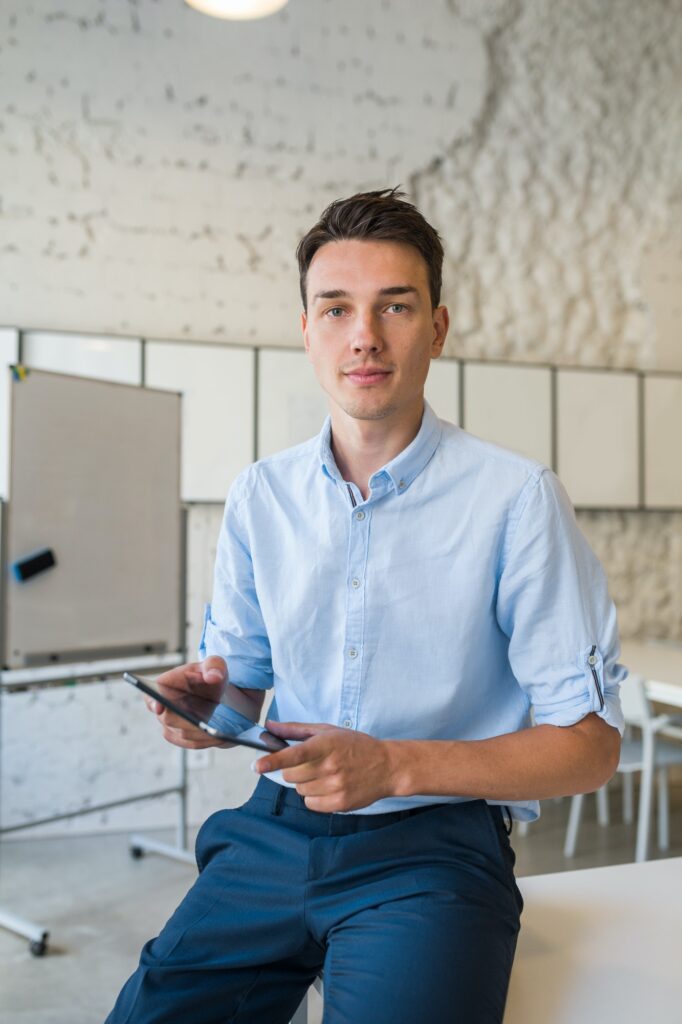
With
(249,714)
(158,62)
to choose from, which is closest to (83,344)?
(158,62)

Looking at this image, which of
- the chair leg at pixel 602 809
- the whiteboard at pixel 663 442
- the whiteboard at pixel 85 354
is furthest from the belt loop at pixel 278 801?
the whiteboard at pixel 663 442

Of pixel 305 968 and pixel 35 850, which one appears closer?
pixel 305 968

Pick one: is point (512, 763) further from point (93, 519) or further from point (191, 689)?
point (93, 519)

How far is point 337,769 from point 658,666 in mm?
2900

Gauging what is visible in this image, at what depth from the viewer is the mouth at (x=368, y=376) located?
1.38 m

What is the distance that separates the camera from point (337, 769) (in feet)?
3.55

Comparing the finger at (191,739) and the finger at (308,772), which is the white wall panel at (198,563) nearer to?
the finger at (191,739)

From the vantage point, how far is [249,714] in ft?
4.68

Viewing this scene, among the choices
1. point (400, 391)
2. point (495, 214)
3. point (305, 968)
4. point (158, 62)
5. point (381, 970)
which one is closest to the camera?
point (381, 970)

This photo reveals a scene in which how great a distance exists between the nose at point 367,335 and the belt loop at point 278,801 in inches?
26.7

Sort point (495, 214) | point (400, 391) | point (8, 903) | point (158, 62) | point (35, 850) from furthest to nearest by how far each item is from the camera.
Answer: point (495, 214) → point (158, 62) → point (35, 850) → point (8, 903) → point (400, 391)

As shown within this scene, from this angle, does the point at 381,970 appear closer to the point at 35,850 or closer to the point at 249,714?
the point at 249,714

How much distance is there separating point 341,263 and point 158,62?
3185mm

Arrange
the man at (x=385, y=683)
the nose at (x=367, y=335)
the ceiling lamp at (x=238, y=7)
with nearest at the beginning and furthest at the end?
the man at (x=385, y=683), the nose at (x=367, y=335), the ceiling lamp at (x=238, y=7)
